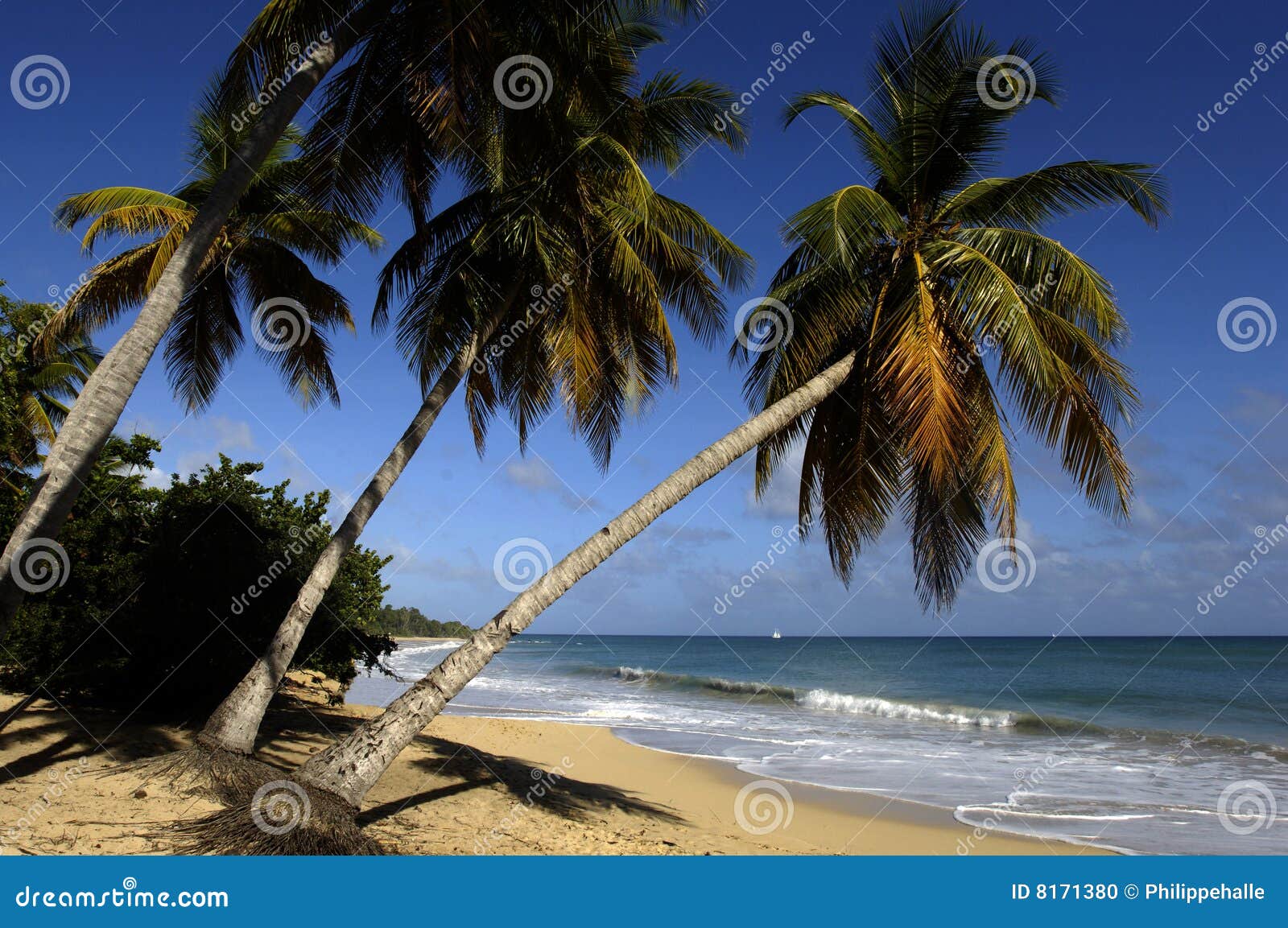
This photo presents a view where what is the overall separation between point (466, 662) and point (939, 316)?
5.60 meters

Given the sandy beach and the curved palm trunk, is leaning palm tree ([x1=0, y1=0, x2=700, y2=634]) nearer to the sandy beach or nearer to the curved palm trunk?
the sandy beach

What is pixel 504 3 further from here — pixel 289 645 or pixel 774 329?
pixel 289 645

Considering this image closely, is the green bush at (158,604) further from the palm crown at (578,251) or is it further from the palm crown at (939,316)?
the palm crown at (939,316)

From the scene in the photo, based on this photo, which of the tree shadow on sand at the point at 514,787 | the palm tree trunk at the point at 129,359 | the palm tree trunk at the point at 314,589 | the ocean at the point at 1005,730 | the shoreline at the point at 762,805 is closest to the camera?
the palm tree trunk at the point at 129,359

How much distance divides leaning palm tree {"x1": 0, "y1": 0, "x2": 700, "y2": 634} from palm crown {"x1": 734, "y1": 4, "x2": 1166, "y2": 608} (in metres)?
2.81

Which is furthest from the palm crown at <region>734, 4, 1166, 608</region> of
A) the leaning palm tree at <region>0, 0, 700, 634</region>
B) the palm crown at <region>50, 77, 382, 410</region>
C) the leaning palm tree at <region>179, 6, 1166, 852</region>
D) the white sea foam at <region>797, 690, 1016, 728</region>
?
the white sea foam at <region>797, 690, 1016, 728</region>

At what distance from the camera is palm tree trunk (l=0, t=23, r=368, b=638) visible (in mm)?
5051

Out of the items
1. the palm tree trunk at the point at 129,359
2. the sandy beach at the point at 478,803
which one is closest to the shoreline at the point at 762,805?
the sandy beach at the point at 478,803

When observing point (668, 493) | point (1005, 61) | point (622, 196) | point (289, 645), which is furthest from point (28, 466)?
point (1005, 61)

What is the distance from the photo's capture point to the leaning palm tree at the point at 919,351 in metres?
6.77

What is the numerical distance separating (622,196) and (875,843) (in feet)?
27.7

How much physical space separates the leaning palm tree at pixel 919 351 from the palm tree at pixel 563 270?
137cm

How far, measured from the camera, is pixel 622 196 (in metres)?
9.45

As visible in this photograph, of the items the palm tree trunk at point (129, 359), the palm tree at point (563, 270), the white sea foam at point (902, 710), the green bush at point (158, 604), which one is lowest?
the green bush at point (158, 604)
